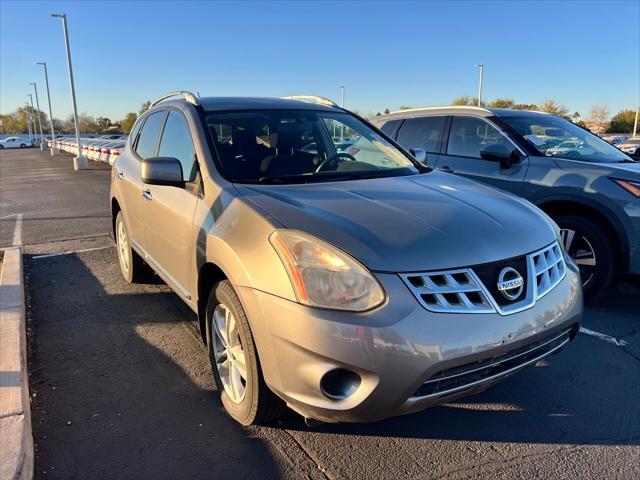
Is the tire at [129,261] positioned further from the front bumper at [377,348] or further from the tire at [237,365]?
the front bumper at [377,348]

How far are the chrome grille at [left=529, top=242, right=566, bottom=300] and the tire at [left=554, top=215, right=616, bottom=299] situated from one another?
2.09 m

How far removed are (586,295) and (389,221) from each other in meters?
3.04

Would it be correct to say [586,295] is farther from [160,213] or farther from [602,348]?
Result: [160,213]

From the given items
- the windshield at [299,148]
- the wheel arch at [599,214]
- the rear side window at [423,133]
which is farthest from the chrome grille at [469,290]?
the rear side window at [423,133]

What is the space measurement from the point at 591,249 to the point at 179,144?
12.0 feet

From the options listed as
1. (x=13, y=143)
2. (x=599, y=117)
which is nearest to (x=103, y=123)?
(x=13, y=143)

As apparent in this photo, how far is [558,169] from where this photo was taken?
479 cm

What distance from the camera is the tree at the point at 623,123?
69062 millimetres

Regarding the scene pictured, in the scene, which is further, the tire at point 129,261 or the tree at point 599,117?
the tree at point 599,117

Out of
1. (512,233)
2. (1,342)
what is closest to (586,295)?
(512,233)

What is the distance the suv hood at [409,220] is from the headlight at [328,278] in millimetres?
53

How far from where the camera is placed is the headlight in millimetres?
2094

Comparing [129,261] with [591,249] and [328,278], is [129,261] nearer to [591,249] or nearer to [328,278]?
[328,278]

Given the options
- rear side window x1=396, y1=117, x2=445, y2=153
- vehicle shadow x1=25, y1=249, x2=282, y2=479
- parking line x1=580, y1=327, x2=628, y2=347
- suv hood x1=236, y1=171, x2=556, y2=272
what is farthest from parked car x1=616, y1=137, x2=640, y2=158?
vehicle shadow x1=25, y1=249, x2=282, y2=479
